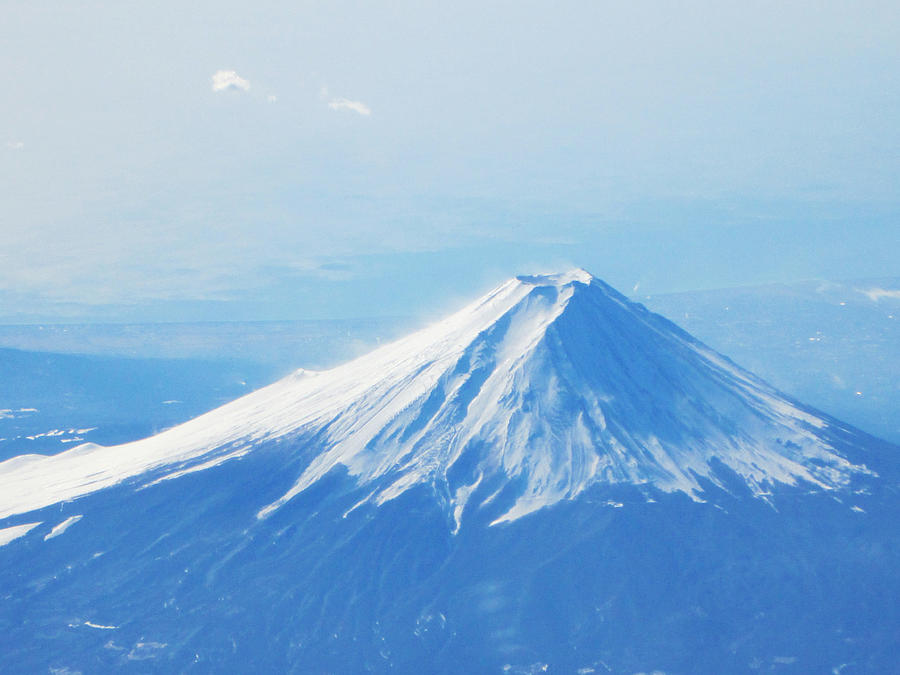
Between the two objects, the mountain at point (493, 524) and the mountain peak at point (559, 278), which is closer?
the mountain at point (493, 524)

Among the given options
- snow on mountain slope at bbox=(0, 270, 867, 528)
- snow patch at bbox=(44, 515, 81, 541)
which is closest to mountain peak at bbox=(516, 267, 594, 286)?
snow on mountain slope at bbox=(0, 270, 867, 528)

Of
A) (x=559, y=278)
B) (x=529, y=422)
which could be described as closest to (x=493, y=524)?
(x=529, y=422)

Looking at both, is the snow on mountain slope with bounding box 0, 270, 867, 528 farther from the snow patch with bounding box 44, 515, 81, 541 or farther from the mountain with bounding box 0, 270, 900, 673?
the snow patch with bounding box 44, 515, 81, 541

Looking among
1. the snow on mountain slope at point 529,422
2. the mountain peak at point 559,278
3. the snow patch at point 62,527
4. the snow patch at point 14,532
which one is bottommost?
the snow patch at point 14,532

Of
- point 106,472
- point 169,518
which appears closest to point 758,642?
point 169,518

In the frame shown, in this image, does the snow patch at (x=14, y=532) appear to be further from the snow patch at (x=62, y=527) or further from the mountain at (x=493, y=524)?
the snow patch at (x=62, y=527)

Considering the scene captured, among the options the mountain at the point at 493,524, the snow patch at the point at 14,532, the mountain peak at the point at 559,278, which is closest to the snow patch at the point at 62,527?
the mountain at the point at 493,524
